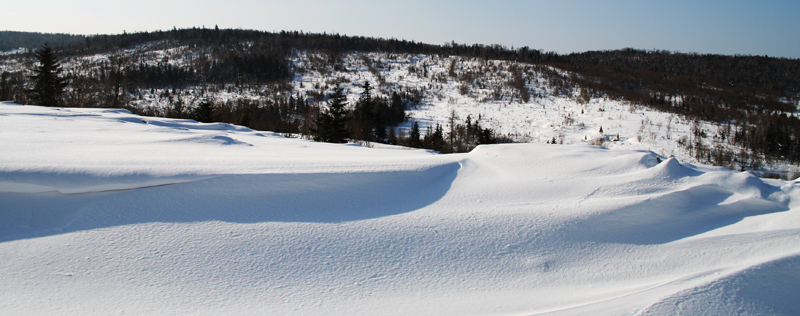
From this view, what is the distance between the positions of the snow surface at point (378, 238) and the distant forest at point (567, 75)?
17.0m

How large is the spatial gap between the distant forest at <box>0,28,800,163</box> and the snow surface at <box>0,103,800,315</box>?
17.0 metres

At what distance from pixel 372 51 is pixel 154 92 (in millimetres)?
46718

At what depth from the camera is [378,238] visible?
259 centimetres

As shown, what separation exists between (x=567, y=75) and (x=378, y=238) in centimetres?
5964

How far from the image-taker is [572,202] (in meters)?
3.25

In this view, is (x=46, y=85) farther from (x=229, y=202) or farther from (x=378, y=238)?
(x=378, y=238)

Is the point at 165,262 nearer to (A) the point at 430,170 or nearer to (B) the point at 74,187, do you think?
(B) the point at 74,187

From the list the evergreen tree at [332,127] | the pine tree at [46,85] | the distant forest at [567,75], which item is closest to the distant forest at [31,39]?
the distant forest at [567,75]

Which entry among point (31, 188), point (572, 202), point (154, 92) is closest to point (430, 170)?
point (572, 202)

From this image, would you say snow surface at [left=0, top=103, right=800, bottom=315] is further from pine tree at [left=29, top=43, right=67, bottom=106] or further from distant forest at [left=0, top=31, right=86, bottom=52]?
distant forest at [left=0, top=31, right=86, bottom=52]

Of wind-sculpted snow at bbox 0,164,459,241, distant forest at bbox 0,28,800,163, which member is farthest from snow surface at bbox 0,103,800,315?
distant forest at bbox 0,28,800,163

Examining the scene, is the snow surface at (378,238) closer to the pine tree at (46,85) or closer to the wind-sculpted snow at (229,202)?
the wind-sculpted snow at (229,202)

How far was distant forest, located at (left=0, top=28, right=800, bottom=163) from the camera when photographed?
32125mm

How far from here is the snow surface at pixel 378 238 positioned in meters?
2.02
